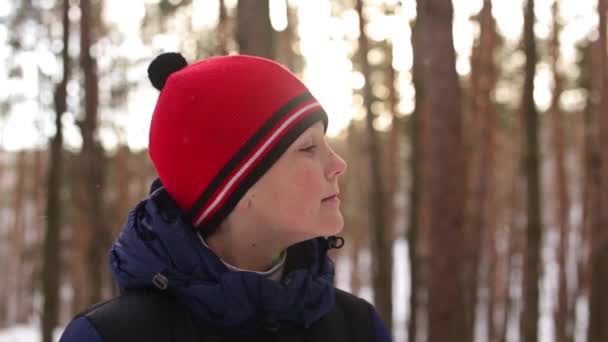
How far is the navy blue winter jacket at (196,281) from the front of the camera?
4.66 feet

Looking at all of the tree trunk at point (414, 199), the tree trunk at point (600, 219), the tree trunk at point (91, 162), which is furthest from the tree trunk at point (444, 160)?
the tree trunk at point (91, 162)

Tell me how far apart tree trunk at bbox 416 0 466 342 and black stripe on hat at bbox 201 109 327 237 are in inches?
154

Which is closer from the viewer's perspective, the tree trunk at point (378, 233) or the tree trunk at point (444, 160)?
the tree trunk at point (444, 160)

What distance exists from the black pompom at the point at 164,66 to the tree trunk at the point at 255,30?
266 centimetres

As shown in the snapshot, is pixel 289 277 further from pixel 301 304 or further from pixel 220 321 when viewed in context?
pixel 220 321

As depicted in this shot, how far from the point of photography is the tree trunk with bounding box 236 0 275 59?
4406 millimetres

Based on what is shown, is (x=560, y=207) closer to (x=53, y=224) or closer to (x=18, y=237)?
(x=53, y=224)

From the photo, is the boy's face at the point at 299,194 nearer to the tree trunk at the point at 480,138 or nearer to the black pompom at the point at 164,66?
the black pompom at the point at 164,66

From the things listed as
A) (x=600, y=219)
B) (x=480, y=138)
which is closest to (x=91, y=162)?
(x=600, y=219)

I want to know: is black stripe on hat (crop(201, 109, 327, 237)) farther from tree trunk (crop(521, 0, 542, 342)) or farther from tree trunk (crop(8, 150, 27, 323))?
tree trunk (crop(8, 150, 27, 323))

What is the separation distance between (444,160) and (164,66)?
3.86m

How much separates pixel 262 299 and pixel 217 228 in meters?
0.20

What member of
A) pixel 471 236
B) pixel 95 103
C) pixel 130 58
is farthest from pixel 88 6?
pixel 130 58

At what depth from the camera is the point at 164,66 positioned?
5.70ft
